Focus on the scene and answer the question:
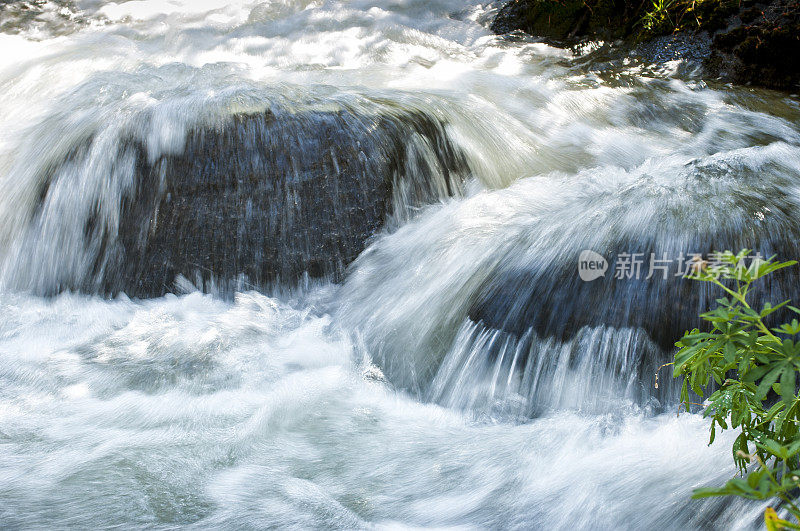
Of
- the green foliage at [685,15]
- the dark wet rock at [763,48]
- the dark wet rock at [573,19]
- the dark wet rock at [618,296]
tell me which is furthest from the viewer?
the dark wet rock at [573,19]

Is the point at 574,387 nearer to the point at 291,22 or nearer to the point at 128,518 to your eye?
the point at 128,518

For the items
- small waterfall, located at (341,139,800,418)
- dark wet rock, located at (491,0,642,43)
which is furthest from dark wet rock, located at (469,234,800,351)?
dark wet rock, located at (491,0,642,43)

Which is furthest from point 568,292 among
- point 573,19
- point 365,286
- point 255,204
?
point 573,19

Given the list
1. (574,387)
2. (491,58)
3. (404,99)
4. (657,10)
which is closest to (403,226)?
(404,99)

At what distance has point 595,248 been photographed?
301cm

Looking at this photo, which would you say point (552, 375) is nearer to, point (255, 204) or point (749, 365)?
point (749, 365)

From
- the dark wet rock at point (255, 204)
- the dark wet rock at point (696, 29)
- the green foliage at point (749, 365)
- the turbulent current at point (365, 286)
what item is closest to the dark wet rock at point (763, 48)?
the dark wet rock at point (696, 29)

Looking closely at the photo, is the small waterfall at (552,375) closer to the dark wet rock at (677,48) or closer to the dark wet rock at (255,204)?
the dark wet rock at (255,204)

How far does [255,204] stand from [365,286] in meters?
0.82

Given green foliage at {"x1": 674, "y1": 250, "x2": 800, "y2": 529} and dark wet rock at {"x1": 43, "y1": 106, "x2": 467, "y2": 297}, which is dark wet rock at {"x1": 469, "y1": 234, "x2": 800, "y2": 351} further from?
dark wet rock at {"x1": 43, "y1": 106, "x2": 467, "y2": 297}

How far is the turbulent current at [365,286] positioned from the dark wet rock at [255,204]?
14 mm

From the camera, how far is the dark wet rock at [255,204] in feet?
12.7

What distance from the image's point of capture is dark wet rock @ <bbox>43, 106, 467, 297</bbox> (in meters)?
3.87

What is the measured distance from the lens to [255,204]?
392cm
